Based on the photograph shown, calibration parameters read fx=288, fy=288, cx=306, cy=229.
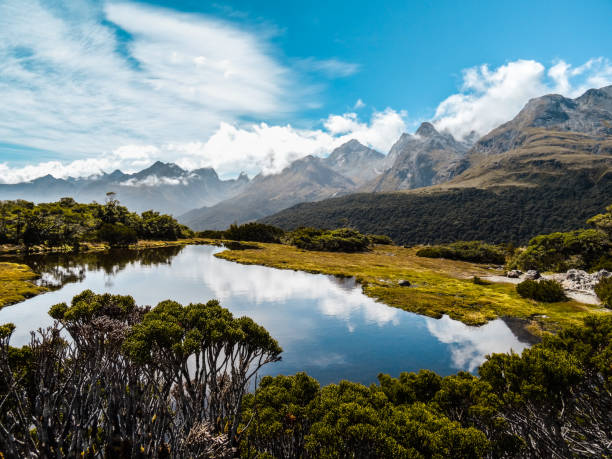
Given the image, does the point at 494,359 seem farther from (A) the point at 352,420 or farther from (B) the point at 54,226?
(B) the point at 54,226

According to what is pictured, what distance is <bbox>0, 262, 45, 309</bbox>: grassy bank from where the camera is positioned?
4334 cm

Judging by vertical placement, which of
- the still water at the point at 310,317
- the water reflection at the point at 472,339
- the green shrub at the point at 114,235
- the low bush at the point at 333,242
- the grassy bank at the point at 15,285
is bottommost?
the water reflection at the point at 472,339

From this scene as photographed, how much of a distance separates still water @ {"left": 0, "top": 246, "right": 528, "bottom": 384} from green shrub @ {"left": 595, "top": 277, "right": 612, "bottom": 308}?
1800 cm

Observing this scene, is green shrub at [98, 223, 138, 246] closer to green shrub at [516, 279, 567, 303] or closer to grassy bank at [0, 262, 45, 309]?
grassy bank at [0, 262, 45, 309]

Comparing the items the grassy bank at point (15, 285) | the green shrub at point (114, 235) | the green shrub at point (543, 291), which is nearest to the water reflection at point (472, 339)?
the green shrub at point (543, 291)

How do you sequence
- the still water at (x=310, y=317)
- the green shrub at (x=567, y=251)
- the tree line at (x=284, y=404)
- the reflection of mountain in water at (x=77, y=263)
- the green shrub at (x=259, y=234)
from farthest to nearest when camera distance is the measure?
the green shrub at (x=259, y=234) < the green shrub at (x=567, y=251) < the reflection of mountain in water at (x=77, y=263) < the still water at (x=310, y=317) < the tree line at (x=284, y=404)

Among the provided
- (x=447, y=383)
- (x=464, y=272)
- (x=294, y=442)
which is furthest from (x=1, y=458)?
(x=464, y=272)

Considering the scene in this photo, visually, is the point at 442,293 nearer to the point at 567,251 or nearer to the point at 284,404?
the point at 567,251

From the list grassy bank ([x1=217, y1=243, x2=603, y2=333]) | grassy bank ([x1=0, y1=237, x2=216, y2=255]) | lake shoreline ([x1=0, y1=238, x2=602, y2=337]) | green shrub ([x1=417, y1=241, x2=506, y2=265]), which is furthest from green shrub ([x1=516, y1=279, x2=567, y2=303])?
grassy bank ([x1=0, y1=237, x2=216, y2=255])

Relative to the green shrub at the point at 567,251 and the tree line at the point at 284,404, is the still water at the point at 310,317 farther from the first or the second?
the green shrub at the point at 567,251

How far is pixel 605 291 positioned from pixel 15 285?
3902 inches

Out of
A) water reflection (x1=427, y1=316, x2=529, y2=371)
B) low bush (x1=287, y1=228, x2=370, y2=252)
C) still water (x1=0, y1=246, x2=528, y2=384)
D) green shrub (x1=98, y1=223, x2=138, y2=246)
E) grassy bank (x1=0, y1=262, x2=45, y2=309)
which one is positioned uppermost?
green shrub (x1=98, y1=223, x2=138, y2=246)

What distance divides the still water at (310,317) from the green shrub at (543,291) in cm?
1624

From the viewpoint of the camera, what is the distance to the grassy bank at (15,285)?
43344 millimetres
